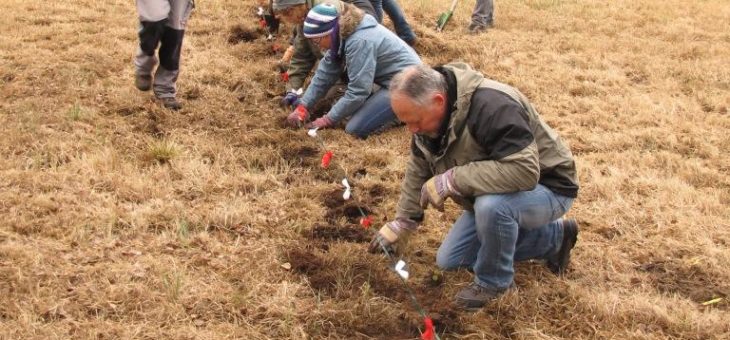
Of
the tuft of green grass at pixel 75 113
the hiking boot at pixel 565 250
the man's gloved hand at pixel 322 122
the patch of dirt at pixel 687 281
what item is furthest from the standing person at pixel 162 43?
the patch of dirt at pixel 687 281

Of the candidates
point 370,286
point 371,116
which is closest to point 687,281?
point 370,286

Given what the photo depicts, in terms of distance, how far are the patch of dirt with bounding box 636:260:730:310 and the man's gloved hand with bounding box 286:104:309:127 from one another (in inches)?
107

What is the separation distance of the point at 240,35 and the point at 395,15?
1727 mm

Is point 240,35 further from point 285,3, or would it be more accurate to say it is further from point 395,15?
point 285,3

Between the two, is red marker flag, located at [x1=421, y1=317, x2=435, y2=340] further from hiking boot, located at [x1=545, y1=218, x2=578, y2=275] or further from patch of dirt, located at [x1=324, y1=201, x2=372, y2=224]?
patch of dirt, located at [x1=324, y1=201, x2=372, y2=224]

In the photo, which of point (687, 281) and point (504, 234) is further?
point (687, 281)

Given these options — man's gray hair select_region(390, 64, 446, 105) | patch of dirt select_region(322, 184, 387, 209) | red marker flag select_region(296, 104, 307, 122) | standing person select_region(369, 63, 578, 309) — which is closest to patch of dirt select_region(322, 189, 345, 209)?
patch of dirt select_region(322, 184, 387, 209)

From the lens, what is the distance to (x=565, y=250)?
356 cm

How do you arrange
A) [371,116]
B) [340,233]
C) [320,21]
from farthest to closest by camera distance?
[371,116] < [320,21] < [340,233]

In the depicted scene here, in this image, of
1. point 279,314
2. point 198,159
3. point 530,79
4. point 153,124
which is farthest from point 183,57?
point 279,314

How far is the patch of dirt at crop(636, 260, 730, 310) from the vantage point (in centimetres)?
346

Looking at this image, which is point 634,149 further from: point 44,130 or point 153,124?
point 44,130

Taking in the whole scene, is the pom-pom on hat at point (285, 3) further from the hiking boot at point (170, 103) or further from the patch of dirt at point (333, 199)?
the patch of dirt at point (333, 199)

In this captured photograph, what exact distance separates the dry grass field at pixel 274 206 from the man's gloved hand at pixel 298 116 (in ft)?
0.57
